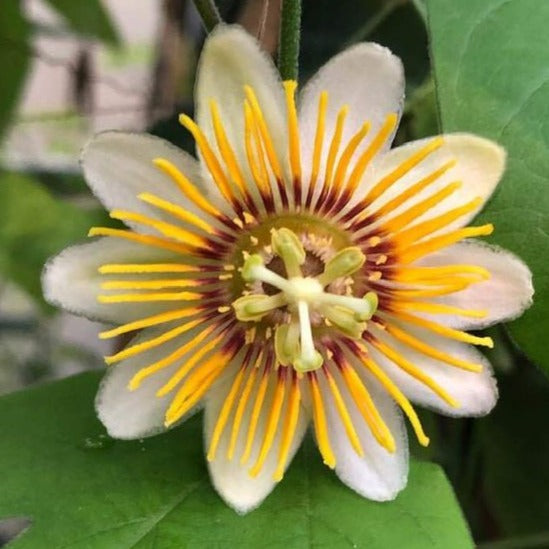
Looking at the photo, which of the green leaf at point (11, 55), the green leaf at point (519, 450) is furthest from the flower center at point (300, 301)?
the green leaf at point (11, 55)

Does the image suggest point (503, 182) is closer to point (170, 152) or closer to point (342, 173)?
point (342, 173)

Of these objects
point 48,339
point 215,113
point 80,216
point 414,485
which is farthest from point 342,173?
point 48,339

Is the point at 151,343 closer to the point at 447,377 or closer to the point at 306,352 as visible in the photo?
the point at 306,352

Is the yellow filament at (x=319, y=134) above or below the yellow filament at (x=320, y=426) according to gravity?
above

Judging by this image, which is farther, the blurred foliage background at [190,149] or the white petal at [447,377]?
the blurred foliage background at [190,149]

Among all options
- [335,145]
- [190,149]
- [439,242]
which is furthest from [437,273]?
[190,149]

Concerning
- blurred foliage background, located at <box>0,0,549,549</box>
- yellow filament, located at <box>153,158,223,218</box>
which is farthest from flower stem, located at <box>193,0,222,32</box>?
yellow filament, located at <box>153,158,223,218</box>

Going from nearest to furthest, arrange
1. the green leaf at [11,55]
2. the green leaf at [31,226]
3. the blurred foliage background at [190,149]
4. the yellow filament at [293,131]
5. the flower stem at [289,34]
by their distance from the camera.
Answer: the yellow filament at [293,131], the flower stem at [289,34], the blurred foliage background at [190,149], the green leaf at [11,55], the green leaf at [31,226]

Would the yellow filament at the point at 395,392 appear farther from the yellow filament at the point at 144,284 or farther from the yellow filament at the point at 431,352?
the yellow filament at the point at 144,284
